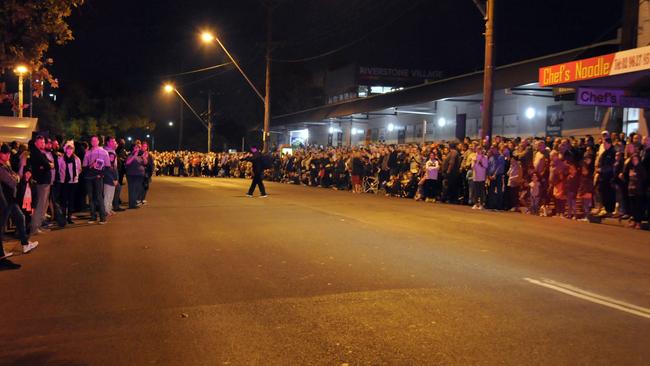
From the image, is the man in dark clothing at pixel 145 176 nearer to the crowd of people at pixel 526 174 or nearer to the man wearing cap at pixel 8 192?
the man wearing cap at pixel 8 192

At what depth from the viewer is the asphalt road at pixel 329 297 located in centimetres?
504

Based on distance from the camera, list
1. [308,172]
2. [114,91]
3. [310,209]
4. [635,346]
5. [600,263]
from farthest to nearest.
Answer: [114,91], [308,172], [310,209], [600,263], [635,346]

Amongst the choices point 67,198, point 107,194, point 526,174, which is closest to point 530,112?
point 526,174

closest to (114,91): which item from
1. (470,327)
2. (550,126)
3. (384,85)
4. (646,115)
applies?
(384,85)

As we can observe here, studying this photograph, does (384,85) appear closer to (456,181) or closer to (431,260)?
(456,181)

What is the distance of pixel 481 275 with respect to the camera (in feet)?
25.6

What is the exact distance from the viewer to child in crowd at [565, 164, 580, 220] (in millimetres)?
14711

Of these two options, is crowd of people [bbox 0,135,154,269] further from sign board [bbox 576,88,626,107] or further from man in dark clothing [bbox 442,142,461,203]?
sign board [bbox 576,88,626,107]

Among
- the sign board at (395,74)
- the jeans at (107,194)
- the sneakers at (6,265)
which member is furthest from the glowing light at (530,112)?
the sign board at (395,74)

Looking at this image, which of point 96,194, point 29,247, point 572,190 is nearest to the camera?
point 29,247

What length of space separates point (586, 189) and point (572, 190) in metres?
0.32

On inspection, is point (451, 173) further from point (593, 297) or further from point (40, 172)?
point (593, 297)

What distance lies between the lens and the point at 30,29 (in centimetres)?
884

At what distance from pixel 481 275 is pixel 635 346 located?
277 centimetres
